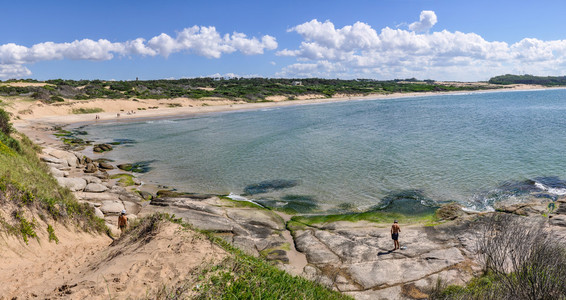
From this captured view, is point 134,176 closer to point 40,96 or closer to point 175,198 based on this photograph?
point 175,198

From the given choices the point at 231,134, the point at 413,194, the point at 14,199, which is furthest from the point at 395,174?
the point at 231,134

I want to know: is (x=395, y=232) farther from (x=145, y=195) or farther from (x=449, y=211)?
(x=145, y=195)

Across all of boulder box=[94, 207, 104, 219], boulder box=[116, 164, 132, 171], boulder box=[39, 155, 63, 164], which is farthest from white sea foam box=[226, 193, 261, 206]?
boulder box=[39, 155, 63, 164]

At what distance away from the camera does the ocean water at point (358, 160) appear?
2267 cm

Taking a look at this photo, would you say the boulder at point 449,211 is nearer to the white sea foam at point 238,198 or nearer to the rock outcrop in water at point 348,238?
the rock outcrop in water at point 348,238

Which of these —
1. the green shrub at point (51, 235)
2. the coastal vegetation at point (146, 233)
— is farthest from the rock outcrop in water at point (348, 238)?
the green shrub at point (51, 235)

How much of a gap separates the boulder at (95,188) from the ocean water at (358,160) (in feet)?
14.7

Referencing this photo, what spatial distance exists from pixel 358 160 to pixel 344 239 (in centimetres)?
1639

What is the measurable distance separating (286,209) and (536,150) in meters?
28.1

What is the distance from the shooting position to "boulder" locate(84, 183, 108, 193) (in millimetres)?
21105

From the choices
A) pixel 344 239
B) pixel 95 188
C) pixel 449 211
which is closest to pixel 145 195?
pixel 95 188

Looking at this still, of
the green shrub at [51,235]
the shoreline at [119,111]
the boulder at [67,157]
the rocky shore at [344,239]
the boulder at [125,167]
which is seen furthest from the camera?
the shoreline at [119,111]

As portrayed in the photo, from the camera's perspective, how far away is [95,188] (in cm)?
2138

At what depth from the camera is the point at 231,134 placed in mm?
49000
